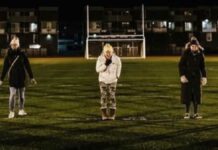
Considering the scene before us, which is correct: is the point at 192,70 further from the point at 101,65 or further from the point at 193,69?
the point at 101,65

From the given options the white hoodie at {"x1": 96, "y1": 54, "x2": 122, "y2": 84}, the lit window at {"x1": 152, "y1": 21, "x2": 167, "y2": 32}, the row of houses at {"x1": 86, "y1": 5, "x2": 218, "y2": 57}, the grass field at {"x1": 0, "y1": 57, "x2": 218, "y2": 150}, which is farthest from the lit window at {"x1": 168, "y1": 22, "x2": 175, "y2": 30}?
the white hoodie at {"x1": 96, "y1": 54, "x2": 122, "y2": 84}

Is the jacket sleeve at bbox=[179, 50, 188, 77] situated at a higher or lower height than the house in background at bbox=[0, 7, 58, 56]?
lower

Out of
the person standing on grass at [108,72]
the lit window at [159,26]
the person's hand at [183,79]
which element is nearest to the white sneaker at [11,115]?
the person standing on grass at [108,72]

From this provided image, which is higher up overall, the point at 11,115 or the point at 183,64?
the point at 183,64

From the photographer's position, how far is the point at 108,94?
12836mm

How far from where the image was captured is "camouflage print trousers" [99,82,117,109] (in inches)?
501

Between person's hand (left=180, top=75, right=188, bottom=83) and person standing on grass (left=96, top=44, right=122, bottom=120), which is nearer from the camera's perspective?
person standing on grass (left=96, top=44, right=122, bottom=120)

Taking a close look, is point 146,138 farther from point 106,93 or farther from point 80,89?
point 80,89

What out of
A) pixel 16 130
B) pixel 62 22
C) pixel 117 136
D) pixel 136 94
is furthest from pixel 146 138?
pixel 62 22

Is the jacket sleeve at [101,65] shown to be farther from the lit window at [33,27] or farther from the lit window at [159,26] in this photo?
the lit window at [159,26]

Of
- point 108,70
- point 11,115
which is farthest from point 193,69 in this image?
point 11,115

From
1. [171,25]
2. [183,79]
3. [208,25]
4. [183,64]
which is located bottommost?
[183,79]

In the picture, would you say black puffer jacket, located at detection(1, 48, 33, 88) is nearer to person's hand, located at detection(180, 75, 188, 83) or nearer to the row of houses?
person's hand, located at detection(180, 75, 188, 83)

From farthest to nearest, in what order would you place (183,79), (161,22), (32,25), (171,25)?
(171,25)
(161,22)
(32,25)
(183,79)
